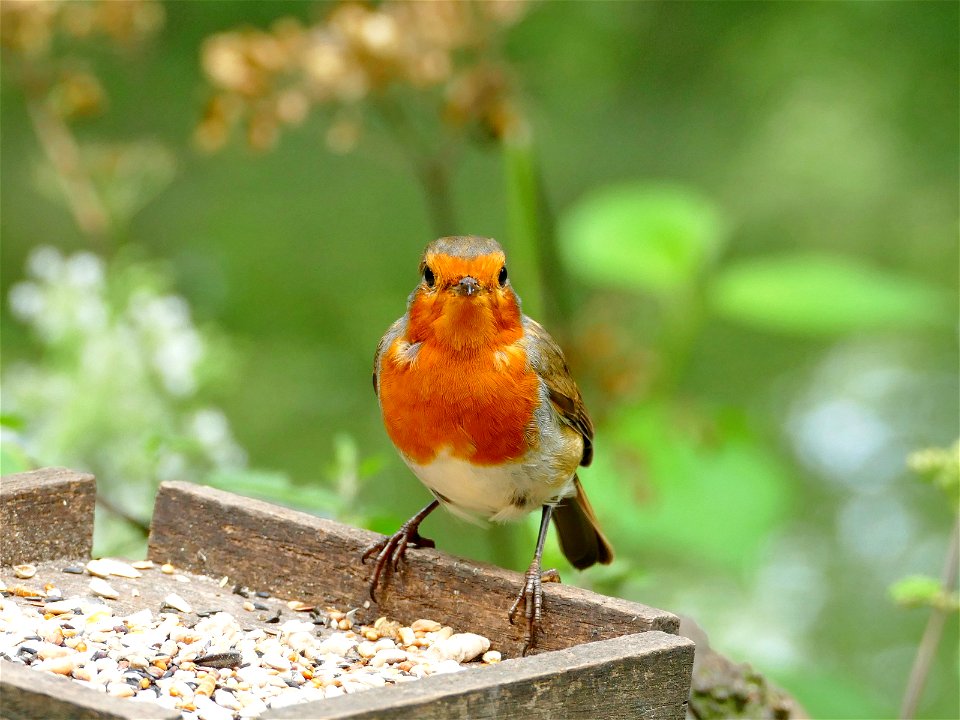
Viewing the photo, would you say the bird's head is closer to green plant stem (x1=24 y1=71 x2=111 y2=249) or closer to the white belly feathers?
the white belly feathers

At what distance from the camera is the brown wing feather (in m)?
2.82

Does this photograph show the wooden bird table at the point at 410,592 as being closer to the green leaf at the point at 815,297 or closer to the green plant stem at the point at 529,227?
the green plant stem at the point at 529,227

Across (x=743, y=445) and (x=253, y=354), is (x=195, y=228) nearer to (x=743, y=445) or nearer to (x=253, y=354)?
(x=253, y=354)

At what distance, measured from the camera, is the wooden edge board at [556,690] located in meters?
1.90

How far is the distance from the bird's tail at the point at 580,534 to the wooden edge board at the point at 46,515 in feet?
3.32

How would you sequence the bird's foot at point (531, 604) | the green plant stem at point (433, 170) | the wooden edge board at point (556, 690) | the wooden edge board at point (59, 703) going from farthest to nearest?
the green plant stem at point (433, 170), the bird's foot at point (531, 604), the wooden edge board at point (556, 690), the wooden edge board at point (59, 703)

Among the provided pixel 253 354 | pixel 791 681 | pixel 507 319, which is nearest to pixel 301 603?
pixel 507 319

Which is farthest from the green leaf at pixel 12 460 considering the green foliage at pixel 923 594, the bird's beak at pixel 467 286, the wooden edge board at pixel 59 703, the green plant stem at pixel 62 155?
the green foliage at pixel 923 594

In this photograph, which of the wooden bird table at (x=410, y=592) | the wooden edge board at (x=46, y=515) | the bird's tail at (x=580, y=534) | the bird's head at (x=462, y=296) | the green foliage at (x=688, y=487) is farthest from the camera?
the green foliage at (x=688, y=487)

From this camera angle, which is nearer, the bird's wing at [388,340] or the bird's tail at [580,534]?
the bird's wing at [388,340]

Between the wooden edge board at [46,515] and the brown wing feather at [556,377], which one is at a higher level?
the brown wing feather at [556,377]

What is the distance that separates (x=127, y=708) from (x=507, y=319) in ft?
3.98

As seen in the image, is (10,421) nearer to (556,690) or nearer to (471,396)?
(471,396)

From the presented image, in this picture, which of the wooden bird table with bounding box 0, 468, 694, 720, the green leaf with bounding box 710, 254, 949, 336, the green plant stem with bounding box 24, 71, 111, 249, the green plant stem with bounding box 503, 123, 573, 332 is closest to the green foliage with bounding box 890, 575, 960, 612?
the wooden bird table with bounding box 0, 468, 694, 720
